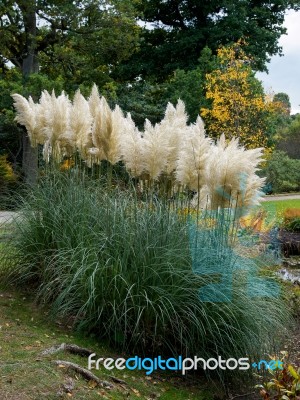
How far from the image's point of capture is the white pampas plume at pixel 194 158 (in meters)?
4.35

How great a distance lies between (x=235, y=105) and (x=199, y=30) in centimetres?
595

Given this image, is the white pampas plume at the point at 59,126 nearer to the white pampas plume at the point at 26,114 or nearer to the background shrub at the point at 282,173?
the white pampas plume at the point at 26,114

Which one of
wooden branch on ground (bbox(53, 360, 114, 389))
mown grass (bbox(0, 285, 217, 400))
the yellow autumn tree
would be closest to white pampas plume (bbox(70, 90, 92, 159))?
mown grass (bbox(0, 285, 217, 400))

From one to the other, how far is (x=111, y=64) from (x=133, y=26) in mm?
4958

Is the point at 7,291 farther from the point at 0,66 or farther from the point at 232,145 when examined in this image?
the point at 0,66

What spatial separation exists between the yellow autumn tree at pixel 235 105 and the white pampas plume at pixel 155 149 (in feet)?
43.5

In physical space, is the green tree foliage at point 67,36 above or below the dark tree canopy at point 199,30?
below

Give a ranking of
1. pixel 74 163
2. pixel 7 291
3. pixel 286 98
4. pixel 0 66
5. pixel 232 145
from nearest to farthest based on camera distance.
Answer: pixel 232 145, pixel 7 291, pixel 74 163, pixel 0 66, pixel 286 98

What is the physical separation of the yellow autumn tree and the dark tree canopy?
290 cm

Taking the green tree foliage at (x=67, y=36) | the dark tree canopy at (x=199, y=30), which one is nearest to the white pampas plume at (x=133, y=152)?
the green tree foliage at (x=67, y=36)

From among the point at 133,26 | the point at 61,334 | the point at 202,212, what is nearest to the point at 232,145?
the point at 202,212

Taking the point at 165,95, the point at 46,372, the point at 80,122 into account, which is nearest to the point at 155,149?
the point at 80,122

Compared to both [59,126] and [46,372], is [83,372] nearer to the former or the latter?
[46,372]

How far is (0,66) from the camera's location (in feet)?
60.5
